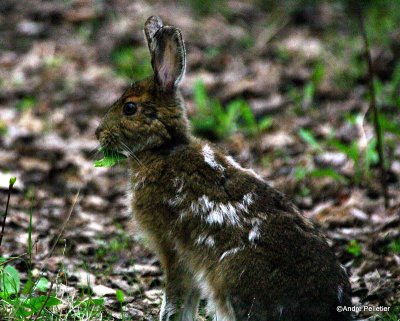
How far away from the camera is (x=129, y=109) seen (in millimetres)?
6094

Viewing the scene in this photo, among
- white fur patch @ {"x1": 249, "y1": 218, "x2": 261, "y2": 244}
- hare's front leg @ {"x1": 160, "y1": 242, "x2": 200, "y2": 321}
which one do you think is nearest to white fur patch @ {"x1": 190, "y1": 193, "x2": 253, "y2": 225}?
white fur patch @ {"x1": 249, "y1": 218, "x2": 261, "y2": 244}

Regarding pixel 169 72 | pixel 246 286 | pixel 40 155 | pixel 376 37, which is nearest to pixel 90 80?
pixel 40 155

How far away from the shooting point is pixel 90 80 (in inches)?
486

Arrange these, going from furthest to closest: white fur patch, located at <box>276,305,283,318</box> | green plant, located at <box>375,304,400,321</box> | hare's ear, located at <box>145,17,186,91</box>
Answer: hare's ear, located at <box>145,17,186,91</box>, green plant, located at <box>375,304,400,321</box>, white fur patch, located at <box>276,305,283,318</box>

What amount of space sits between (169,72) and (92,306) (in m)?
2.05

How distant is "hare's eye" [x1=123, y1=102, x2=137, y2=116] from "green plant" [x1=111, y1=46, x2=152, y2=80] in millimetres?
5377

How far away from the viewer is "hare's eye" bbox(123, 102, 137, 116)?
19.9ft

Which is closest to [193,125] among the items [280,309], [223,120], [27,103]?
[223,120]

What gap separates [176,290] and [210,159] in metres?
1.06

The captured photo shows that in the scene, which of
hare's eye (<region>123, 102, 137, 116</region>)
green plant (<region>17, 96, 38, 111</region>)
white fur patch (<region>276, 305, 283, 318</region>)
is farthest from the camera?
green plant (<region>17, 96, 38, 111</region>)

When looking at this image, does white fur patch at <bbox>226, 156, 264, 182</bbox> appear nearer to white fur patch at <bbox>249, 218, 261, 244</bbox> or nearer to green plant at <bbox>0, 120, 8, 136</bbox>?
white fur patch at <bbox>249, 218, 261, 244</bbox>

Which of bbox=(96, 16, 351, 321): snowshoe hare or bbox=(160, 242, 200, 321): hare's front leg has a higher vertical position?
bbox=(96, 16, 351, 321): snowshoe hare

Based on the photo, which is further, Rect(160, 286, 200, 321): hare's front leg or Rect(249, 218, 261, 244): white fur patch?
Rect(160, 286, 200, 321): hare's front leg

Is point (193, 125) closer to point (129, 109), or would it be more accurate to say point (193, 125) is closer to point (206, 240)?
point (129, 109)
